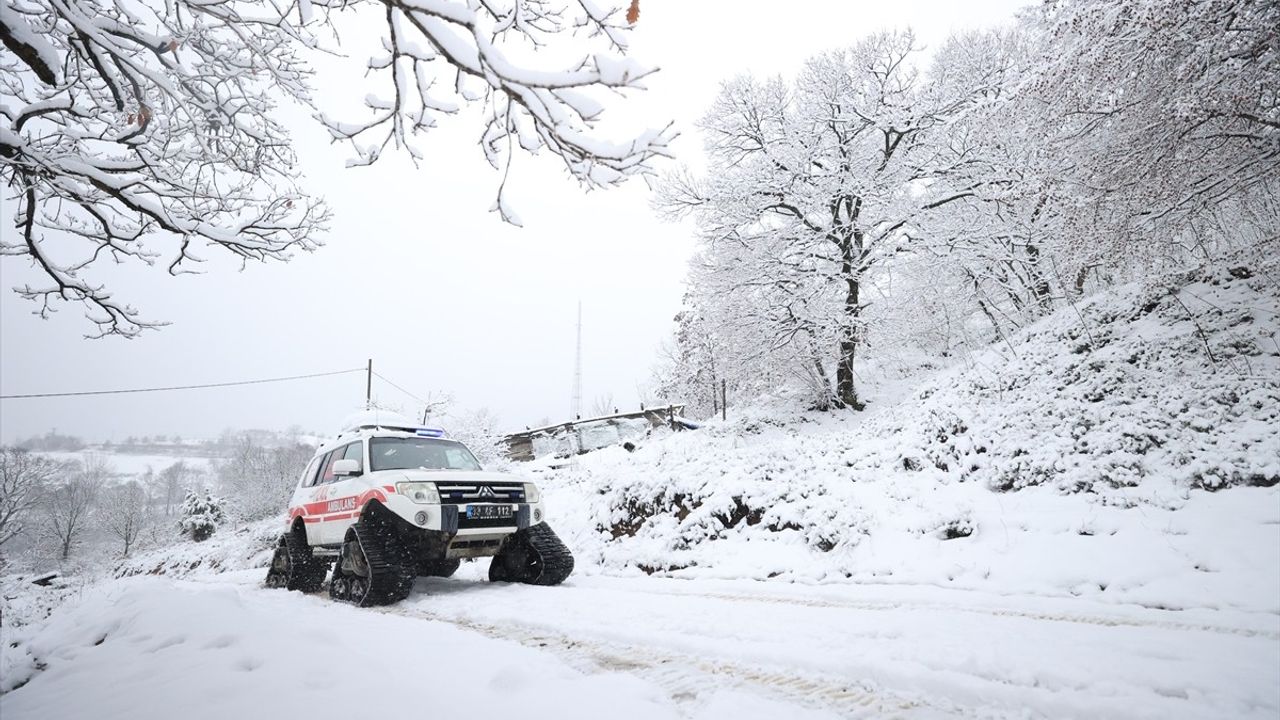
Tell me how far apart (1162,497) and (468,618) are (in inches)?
278

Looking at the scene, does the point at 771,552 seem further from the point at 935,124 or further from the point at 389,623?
the point at 935,124

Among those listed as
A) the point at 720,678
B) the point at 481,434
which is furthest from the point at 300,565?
the point at 481,434

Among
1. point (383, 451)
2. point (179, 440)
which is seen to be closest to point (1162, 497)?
point (383, 451)

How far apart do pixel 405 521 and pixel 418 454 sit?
4.97 ft

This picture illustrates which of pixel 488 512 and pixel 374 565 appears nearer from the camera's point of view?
pixel 374 565

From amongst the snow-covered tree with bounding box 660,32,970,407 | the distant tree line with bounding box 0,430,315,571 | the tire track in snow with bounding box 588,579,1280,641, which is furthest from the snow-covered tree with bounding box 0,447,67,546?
the tire track in snow with bounding box 588,579,1280,641

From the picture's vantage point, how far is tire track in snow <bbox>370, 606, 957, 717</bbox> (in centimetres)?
248

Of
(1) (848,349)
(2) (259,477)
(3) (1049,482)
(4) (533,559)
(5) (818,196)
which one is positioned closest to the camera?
(3) (1049,482)

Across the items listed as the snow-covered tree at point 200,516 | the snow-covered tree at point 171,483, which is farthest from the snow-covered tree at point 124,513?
the snow-covered tree at point 171,483

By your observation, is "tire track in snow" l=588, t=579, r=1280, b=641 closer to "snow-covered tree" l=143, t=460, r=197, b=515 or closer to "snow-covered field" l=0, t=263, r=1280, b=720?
"snow-covered field" l=0, t=263, r=1280, b=720

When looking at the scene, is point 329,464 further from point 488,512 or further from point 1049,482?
point 1049,482

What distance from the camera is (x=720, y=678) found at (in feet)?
9.48

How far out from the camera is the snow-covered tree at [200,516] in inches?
1372

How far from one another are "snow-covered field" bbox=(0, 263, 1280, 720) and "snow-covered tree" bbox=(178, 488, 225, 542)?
124ft
